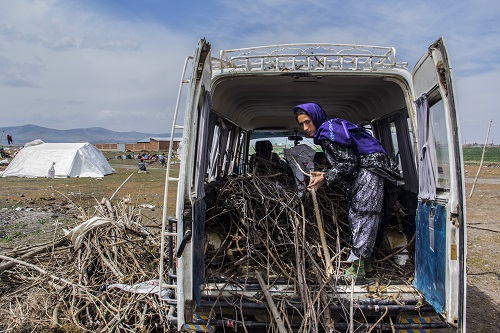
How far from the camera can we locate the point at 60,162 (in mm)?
25016

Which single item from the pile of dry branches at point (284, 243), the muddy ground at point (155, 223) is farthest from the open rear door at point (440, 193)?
the muddy ground at point (155, 223)

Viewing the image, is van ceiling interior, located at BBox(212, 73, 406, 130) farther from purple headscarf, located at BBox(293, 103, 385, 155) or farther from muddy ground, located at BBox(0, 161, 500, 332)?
muddy ground, located at BBox(0, 161, 500, 332)

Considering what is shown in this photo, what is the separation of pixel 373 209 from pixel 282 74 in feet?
4.88

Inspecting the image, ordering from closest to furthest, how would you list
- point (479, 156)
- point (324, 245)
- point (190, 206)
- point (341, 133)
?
point (190, 206) < point (341, 133) < point (324, 245) < point (479, 156)

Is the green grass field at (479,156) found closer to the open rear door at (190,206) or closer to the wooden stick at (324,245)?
the wooden stick at (324,245)

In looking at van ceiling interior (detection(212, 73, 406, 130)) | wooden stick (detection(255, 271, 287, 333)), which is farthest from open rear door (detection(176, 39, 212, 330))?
van ceiling interior (detection(212, 73, 406, 130))

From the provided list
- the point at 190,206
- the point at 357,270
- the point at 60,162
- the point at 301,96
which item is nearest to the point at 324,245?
the point at 357,270

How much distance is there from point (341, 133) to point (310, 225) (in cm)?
113

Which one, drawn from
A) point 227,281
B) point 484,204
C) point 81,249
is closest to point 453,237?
point 227,281

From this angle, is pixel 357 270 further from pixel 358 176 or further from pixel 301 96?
pixel 301 96

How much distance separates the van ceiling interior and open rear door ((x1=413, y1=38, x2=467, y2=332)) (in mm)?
804

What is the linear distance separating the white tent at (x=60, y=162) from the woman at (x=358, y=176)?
23.2 meters

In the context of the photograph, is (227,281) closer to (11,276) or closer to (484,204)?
(11,276)

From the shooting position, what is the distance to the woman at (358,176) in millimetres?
3697
